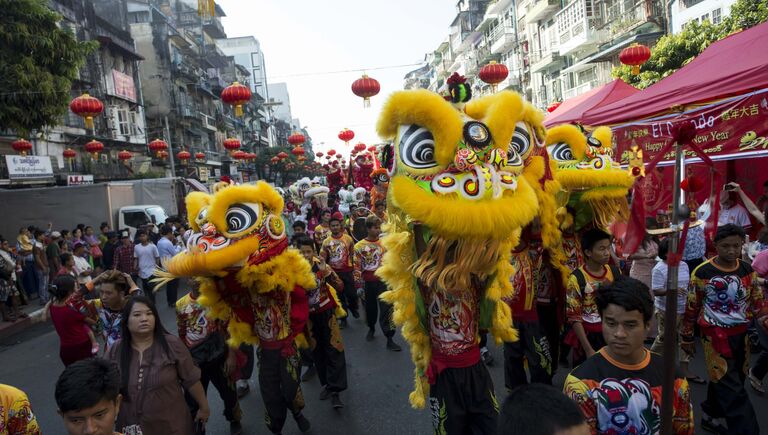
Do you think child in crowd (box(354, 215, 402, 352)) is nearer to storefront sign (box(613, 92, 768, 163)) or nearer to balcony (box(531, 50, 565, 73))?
storefront sign (box(613, 92, 768, 163))

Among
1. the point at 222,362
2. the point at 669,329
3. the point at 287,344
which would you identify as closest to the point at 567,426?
the point at 669,329

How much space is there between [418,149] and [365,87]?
22.7ft

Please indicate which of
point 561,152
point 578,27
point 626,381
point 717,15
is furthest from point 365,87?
point 578,27

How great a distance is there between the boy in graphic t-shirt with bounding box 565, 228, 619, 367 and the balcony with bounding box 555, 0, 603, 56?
21004mm

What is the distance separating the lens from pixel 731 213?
5.48 meters

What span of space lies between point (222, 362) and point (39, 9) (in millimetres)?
9148

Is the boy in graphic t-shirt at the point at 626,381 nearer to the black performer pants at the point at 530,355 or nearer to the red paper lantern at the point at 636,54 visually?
the black performer pants at the point at 530,355

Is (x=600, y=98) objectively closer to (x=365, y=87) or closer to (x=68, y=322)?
(x=365, y=87)

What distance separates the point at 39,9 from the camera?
918cm

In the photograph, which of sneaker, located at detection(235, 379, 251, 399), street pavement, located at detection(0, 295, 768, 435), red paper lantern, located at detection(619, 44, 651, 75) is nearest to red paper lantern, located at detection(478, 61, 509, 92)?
red paper lantern, located at detection(619, 44, 651, 75)

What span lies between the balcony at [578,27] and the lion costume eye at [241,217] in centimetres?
2175

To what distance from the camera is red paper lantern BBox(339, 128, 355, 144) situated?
640 inches

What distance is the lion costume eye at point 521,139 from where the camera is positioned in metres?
3.15

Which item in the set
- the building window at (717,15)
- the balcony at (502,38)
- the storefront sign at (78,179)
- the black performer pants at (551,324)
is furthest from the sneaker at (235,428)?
the balcony at (502,38)
